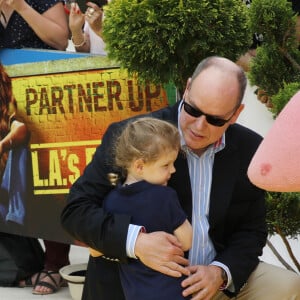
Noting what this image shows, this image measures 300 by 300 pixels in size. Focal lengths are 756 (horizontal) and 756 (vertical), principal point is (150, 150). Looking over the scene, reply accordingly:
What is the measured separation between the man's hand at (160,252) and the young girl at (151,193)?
1.1 inches

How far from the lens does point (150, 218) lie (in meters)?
2.40

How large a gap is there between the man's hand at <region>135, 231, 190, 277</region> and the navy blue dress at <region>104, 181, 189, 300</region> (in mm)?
29

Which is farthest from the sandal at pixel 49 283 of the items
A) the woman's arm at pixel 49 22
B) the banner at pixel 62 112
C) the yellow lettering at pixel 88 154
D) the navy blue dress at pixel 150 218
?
the navy blue dress at pixel 150 218

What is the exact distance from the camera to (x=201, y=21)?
2.91m

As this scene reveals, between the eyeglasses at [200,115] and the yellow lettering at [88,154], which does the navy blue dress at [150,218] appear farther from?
the yellow lettering at [88,154]

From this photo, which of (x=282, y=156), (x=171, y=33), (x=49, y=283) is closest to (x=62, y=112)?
(x=49, y=283)

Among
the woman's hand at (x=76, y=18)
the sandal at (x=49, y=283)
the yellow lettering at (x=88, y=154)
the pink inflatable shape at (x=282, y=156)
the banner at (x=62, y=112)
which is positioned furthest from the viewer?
the sandal at (x=49, y=283)

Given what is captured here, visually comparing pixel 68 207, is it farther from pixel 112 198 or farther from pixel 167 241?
pixel 167 241

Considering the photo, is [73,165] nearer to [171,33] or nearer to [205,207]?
[171,33]

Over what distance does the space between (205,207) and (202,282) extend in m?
0.31

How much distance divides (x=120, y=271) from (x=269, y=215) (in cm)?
85

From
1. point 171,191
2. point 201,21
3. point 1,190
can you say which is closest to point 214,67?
point 201,21

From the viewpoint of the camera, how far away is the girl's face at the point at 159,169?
7.79 feet

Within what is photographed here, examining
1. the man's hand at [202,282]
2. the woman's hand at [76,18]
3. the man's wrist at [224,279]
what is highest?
the woman's hand at [76,18]
